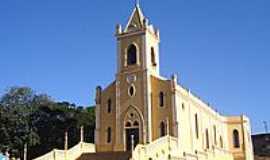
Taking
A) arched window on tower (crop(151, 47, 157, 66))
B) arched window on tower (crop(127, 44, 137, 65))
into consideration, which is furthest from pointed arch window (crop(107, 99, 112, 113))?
arched window on tower (crop(151, 47, 157, 66))

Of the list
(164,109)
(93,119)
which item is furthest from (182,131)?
(93,119)

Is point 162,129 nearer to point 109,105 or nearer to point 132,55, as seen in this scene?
point 109,105

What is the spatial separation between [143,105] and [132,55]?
563 centimetres

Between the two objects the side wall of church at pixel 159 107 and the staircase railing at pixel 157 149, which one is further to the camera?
the side wall of church at pixel 159 107

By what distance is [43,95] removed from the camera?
58438 mm

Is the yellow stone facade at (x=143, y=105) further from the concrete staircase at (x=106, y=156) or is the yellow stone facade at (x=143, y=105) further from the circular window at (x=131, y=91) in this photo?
the concrete staircase at (x=106, y=156)

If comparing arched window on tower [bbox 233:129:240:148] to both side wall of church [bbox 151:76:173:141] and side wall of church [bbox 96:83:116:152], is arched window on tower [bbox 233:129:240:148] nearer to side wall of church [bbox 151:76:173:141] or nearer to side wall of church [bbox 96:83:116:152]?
side wall of church [bbox 151:76:173:141]

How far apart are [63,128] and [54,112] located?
228cm

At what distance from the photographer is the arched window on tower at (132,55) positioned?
46897 mm

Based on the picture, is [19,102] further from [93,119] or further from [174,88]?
[174,88]

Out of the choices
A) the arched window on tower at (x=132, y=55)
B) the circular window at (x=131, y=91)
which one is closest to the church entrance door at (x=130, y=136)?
the circular window at (x=131, y=91)

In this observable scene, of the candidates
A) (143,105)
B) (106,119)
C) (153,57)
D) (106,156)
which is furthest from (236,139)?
(106,156)

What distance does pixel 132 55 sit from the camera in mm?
47219

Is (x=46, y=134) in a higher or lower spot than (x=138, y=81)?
lower
